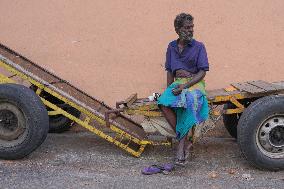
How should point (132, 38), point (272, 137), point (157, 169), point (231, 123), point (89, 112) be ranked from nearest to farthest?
point (157, 169) < point (272, 137) < point (89, 112) < point (231, 123) < point (132, 38)

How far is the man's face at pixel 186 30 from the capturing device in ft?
16.8

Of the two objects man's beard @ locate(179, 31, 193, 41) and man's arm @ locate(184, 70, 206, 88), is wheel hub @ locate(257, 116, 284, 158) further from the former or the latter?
man's beard @ locate(179, 31, 193, 41)

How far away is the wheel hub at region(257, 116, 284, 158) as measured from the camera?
504 cm

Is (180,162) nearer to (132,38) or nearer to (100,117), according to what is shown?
(100,117)

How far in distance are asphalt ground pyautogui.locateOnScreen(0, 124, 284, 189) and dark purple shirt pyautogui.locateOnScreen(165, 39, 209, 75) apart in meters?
1.06

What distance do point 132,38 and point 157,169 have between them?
220 centimetres

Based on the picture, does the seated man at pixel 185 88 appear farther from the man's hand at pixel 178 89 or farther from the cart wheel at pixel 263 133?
the cart wheel at pixel 263 133

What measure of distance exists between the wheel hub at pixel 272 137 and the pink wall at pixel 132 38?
148cm

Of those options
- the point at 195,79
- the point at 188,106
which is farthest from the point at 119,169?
the point at 195,79

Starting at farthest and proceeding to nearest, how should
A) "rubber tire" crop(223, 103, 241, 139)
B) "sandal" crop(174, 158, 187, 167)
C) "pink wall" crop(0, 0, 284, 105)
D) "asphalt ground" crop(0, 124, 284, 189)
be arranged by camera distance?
"pink wall" crop(0, 0, 284, 105) → "rubber tire" crop(223, 103, 241, 139) → "sandal" crop(174, 158, 187, 167) → "asphalt ground" crop(0, 124, 284, 189)

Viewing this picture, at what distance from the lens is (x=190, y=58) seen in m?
5.25

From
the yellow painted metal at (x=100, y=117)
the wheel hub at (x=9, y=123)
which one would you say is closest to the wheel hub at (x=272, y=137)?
the yellow painted metal at (x=100, y=117)

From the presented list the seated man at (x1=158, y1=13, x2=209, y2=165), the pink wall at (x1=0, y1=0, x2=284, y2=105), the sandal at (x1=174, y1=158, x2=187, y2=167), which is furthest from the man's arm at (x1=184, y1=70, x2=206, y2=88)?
the pink wall at (x1=0, y1=0, x2=284, y2=105)

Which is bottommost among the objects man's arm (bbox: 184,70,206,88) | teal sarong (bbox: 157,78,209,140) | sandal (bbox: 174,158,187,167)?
sandal (bbox: 174,158,187,167)
